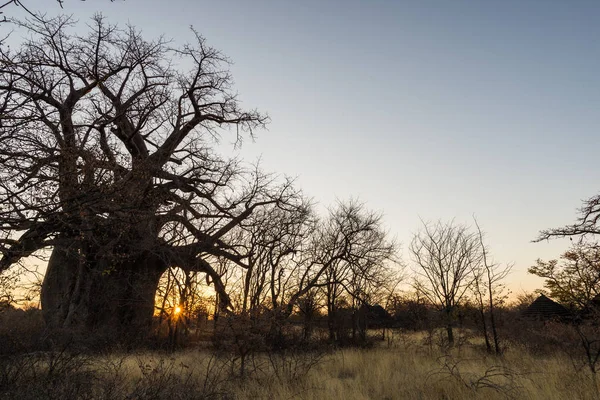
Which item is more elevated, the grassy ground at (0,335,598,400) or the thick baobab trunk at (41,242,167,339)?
the thick baobab trunk at (41,242,167,339)

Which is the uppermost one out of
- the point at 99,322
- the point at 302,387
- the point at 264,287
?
the point at 264,287

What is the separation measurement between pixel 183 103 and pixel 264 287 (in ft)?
32.7

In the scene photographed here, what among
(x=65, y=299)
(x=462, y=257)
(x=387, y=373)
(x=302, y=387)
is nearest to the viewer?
(x=302, y=387)

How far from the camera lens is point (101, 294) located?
13914 mm

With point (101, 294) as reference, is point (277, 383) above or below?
below

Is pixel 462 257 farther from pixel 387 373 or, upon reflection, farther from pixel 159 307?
pixel 159 307

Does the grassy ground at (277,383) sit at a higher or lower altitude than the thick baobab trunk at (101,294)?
lower

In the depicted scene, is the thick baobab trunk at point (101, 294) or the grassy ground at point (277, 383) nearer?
the grassy ground at point (277, 383)

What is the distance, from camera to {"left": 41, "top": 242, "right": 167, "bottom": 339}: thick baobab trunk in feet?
42.5

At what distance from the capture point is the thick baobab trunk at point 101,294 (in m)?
13.0

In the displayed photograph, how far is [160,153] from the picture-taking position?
13453 mm

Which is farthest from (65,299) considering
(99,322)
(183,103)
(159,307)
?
(183,103)

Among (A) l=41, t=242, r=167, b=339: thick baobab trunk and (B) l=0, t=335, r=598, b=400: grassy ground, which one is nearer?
(B) l=0, t=335, r=598, b=400: grassy ground

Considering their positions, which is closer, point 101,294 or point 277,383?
point 277,383
